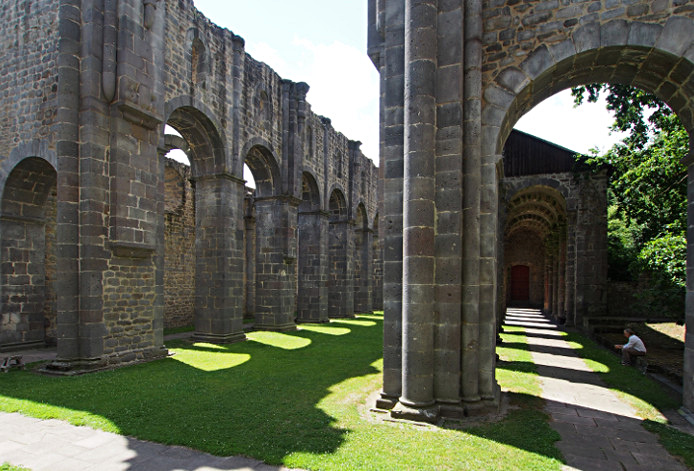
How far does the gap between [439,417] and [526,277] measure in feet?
98.5

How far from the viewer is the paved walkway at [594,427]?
4.15 metres

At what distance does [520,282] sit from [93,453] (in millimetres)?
32555

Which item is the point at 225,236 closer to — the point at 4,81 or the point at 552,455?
the point at 4,81

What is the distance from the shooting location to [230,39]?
40.4ft

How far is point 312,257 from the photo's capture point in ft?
58.6

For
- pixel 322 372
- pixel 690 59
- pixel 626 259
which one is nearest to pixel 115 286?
pixel 322 372

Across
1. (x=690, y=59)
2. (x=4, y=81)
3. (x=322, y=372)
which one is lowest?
(x=322, y=372)

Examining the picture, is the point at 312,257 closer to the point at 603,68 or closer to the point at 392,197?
the point at 392,197

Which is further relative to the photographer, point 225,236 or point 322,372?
point 225,236

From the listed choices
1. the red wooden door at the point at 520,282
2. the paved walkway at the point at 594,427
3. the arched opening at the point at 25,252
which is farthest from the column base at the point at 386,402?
the red wooden door at the point at 520,282

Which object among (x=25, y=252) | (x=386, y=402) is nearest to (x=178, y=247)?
(x=25, y=252)

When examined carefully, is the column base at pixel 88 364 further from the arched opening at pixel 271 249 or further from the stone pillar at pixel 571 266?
the stone pillar at pixel 571 266

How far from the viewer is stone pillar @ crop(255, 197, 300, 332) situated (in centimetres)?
1454

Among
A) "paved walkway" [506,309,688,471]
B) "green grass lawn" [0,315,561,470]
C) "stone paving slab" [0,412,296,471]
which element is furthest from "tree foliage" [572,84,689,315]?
"stone paving slab" [0,412,296,471]
